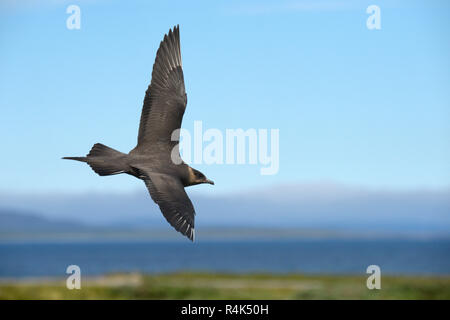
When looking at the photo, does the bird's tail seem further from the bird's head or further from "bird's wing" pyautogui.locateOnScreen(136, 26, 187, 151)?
the bird's head

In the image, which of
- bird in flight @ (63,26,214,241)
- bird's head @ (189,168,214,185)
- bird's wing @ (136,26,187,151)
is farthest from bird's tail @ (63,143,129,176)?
bird's head @ (189,168,214,185)

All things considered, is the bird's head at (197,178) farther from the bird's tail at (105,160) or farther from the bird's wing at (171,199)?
the bird's tail at (105,160)

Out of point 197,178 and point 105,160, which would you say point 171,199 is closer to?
point 105,160

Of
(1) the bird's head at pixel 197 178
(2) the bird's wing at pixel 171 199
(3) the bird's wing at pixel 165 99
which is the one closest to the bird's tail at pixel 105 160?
(2) the bird's wing at pixel 171 199

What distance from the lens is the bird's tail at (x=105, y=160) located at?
7893mm

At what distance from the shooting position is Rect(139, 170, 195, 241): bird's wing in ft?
25.0
